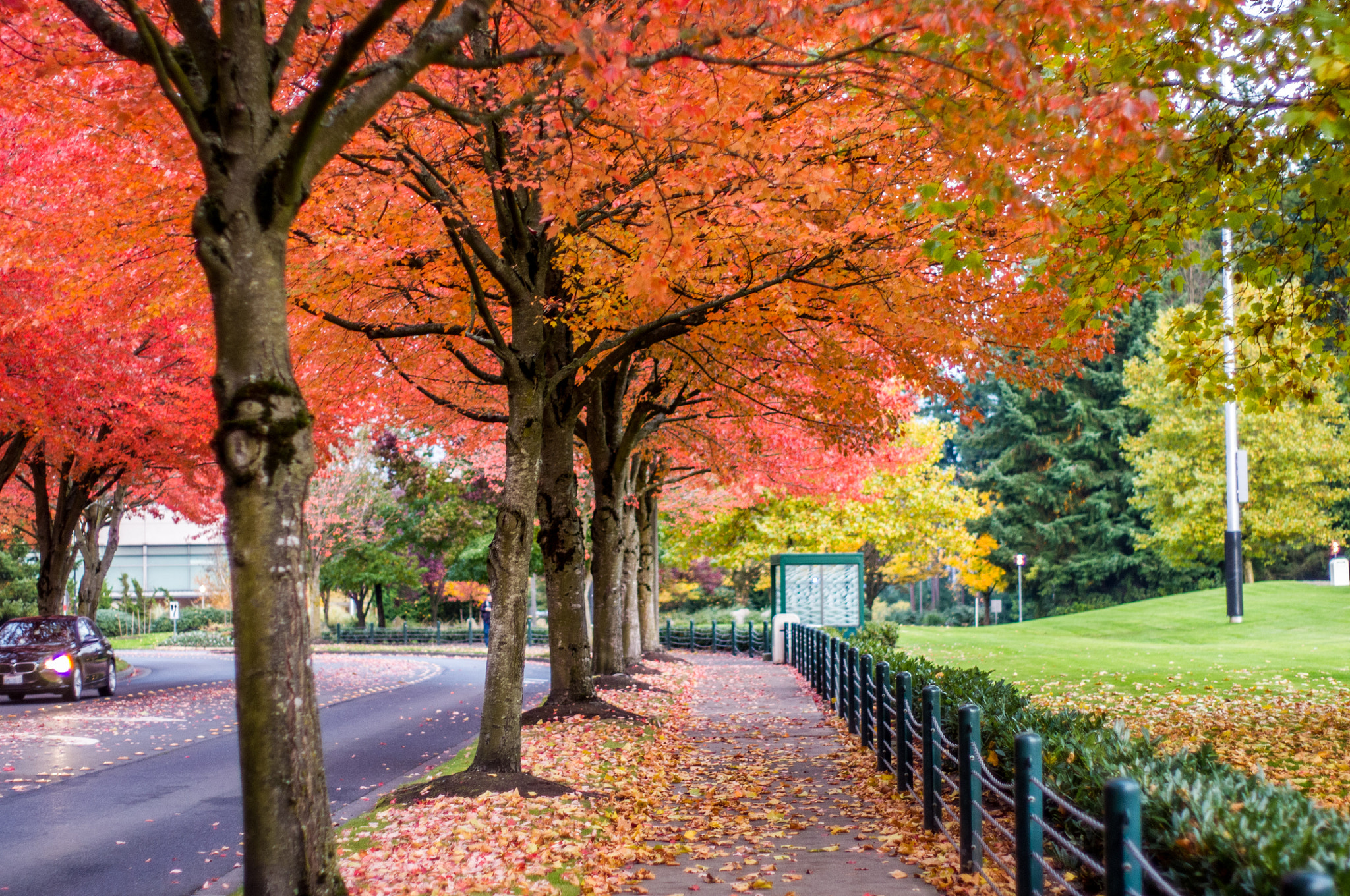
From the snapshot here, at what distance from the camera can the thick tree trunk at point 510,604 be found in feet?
30.0

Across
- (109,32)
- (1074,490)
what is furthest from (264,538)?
(1074,490)

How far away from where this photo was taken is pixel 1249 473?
41.1 m

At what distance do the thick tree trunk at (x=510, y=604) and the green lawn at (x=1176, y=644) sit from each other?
17.3 feet

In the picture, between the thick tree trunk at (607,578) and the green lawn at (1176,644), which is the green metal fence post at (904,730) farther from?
the thick tree trunk at (607,578)

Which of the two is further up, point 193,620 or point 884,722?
point 884,722

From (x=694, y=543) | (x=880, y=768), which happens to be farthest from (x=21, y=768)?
(x=694, y=543)

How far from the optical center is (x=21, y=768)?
38.9ft

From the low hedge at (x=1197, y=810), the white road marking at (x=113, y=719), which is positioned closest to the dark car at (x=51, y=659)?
the white road marking at (x=113, y=719)

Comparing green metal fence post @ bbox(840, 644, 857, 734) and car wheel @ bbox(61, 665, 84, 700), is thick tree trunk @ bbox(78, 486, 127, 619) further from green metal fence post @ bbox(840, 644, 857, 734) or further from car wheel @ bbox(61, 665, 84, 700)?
green metal fence post @ bbox(840, 644, 857, 734)

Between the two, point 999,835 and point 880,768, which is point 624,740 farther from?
point 999,835

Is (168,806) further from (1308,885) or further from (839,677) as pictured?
(1308,885)

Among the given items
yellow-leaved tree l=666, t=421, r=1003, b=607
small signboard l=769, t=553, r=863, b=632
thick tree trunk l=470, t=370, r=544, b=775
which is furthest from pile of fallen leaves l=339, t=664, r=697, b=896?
yellow-leaved tree l=666, t=421, r=1003, b=607

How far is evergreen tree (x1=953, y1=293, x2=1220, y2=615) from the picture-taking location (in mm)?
52500

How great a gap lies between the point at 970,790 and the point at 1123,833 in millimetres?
2689
